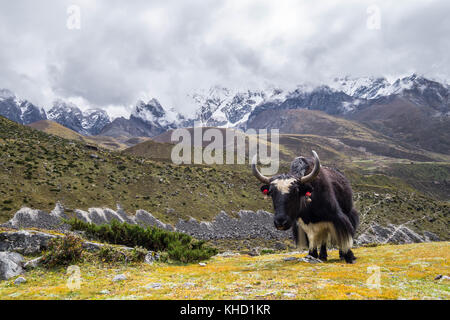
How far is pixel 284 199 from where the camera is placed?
8.48 meters

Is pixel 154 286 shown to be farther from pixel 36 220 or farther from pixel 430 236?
pixel 430 236

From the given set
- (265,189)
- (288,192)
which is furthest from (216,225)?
(288,192)

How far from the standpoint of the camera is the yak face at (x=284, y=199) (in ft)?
26.7

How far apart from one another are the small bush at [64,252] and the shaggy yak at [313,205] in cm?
663

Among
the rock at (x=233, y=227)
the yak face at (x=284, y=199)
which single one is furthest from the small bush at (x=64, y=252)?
the rock at (x=233, y=227)

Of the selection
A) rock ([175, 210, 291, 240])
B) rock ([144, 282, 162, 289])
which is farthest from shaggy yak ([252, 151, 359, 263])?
rock ([175, 210, 291, 240])

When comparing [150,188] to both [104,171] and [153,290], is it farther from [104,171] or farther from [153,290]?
[153,290]

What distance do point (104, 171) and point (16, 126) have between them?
34.5 meters

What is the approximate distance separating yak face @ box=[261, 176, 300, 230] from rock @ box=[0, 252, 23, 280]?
7.83 m

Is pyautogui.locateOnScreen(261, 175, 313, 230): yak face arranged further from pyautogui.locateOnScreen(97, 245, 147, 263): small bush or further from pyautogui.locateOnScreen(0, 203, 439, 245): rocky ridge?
pyautogui.locateOnScreen(0, 203, 439, 245): rocky ridge

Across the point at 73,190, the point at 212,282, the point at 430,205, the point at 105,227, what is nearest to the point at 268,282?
the point at 212,282

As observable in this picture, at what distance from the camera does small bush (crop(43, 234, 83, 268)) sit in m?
8.66

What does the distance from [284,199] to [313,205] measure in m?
1.98

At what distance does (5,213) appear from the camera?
31500 millimetres
